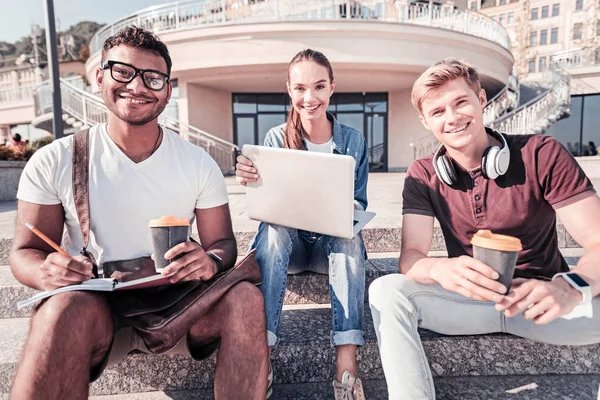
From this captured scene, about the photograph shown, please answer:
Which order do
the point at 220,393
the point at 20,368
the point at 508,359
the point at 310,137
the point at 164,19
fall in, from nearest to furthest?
the point at 20,368 → the point at 220,393 → the point at 508,359 → the point at 310,137 → the point at 164,19

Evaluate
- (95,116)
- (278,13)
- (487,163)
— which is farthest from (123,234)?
(95,116)

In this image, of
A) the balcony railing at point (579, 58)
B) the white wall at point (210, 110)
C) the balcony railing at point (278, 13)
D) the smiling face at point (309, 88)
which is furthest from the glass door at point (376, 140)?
the smiling face at point (309, 88)

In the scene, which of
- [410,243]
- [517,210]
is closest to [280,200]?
[410,243]

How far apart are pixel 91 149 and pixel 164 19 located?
1166cm

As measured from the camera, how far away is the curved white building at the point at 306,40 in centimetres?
1075

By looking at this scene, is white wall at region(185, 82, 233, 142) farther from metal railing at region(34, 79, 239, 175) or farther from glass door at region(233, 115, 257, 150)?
metal railing at region(34, 79, 239, 175)

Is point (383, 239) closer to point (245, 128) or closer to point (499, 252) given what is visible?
point (499, 252)

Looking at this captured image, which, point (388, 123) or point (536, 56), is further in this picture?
point (536, 56)

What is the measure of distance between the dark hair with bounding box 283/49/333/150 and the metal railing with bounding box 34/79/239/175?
298 inches

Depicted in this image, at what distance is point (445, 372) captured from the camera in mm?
1888

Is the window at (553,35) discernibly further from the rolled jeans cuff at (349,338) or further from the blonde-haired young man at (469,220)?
the rolled jeans cuff at (349,338)

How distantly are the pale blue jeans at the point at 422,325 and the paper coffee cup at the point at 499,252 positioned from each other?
0.45 metres

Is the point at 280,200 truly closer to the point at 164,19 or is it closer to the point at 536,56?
the point at 164,19

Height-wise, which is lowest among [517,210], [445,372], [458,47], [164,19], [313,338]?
[445,372]
